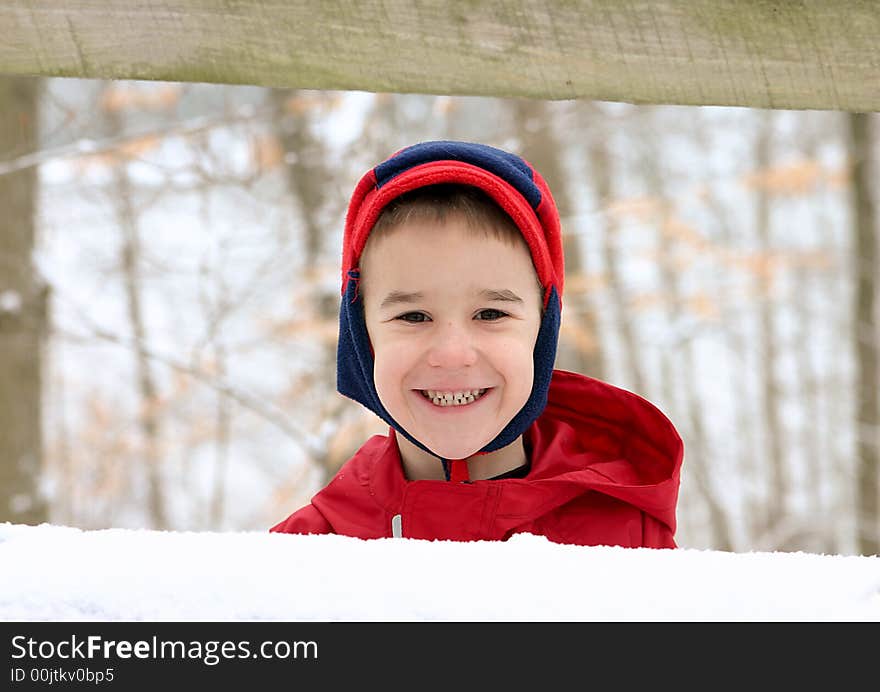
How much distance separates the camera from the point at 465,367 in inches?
55.1

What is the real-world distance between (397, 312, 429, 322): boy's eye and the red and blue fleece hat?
0.16 meters

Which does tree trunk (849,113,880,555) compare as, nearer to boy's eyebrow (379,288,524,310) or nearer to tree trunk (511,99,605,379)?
tree trunk (511,99,605,379)

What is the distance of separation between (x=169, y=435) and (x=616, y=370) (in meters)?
4.40

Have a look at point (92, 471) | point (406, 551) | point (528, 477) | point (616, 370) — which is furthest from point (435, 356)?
point (616, 370)

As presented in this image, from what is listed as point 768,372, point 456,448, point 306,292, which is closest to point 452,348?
point 456,448

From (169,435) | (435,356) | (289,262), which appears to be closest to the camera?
(435,356)

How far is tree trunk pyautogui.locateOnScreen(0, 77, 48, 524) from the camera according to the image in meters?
3.66

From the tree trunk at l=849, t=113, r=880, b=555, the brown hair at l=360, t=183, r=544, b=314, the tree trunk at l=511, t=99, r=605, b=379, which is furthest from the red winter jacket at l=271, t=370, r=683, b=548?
the tree trunk at l=849, t=113, r=880, b=555

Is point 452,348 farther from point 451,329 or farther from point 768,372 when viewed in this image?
point 768,372

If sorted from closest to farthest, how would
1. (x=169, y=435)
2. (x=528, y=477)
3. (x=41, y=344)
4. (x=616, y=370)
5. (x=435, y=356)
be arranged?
1. (x=435, y=356)
2. (x=528, y=477)
3. (x=41, y=344)
4. (x=169, y=435)
5. (x=616, y=370)

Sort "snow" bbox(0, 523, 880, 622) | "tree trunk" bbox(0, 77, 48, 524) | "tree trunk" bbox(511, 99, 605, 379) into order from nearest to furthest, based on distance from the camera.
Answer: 1. "snow" bbox(0, 523, 880, 622)
2. "tree trunk" bbox(0, 77, 48, 524)
3. "tree trunk" bbox(511, 99, 605, 379)

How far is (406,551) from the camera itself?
71 centimetres

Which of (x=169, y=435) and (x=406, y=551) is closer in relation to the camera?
(x=406, y=551)
